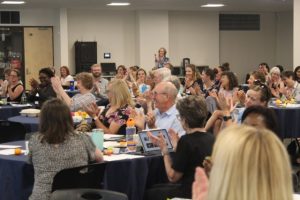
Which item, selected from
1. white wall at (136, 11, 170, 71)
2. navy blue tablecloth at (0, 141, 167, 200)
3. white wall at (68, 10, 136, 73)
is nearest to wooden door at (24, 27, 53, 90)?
white wall at (68, 10, 136, 73)

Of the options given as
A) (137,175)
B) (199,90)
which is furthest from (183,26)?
(137,175)

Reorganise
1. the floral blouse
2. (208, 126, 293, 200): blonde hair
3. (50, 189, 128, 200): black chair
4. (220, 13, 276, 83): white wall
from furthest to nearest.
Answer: (220, 13, 276, 83): white wall
the floral blouse
(50, 189, 128, 200): black chair
(208, 126, 293, 200): blonde hair

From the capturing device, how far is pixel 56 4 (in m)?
16.6

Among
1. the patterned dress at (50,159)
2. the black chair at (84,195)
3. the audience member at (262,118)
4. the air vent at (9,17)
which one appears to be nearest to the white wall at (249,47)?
the air vent at (9,17)

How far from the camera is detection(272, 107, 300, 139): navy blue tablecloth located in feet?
29.6

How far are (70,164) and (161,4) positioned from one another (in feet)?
42.9

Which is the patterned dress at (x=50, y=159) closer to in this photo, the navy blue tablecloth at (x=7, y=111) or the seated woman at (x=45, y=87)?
the seated woman at (x=45, y=87)

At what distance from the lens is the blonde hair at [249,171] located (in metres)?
1.72

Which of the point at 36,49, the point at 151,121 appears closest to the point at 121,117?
the point at 151,121

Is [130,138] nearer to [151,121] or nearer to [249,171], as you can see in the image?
[151,121]

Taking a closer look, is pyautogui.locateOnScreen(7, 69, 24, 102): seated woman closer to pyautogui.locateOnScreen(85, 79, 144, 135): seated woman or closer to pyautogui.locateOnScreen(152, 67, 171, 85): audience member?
pyautogui.locateOnScreen(152, 67, 171, 85): audience member

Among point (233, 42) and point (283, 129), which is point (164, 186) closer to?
point (283, 129)

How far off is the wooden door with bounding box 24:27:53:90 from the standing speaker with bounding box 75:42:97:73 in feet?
2.92

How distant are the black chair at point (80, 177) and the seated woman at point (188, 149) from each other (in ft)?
1.66
